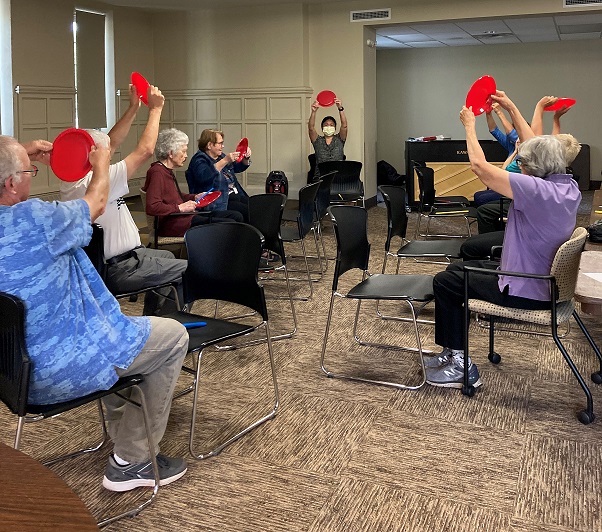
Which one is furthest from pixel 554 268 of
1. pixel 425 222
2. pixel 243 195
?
pixel 425 222

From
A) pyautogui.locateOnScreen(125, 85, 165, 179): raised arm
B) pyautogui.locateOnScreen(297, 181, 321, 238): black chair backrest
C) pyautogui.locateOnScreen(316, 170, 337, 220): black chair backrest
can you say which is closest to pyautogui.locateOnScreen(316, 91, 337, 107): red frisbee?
pyautogui.locateOnScreen(316, 170, 337, 220): black chair backrest

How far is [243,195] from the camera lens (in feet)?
22.7

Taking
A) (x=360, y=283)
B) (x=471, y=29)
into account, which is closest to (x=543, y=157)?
(x=360, y=283)

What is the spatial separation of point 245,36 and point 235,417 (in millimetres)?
8329

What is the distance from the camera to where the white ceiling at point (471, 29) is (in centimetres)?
997

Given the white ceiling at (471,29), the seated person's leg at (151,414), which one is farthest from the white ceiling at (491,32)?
the seated person's leg at (151,414)

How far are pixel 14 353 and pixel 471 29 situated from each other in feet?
36.1

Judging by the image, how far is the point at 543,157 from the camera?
3.34m

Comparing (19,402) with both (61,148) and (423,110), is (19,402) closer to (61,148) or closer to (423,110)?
(61,148)

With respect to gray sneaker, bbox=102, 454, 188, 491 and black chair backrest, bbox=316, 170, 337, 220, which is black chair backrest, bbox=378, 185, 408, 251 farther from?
gray sneaker, bbox=102, 454, 188, 491

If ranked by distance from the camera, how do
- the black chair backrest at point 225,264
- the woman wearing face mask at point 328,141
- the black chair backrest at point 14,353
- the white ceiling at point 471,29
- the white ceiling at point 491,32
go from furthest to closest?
1. the white ceiling at point 491,32
2. the white ceiling at point 471,29
3. the woman wearing face mask at point 328,141
4. the black chair backrest at point 225,264
5. the black chair backrest at point 14,353

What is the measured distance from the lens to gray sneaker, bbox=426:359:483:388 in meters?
3.67

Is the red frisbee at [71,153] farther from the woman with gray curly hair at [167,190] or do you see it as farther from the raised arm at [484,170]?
the woman with gray curly hair at [167,190]

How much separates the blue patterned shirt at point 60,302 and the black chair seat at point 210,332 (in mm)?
438
